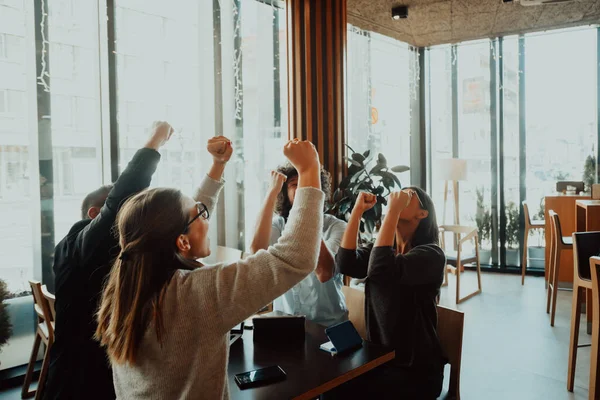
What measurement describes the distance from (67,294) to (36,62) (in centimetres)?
266

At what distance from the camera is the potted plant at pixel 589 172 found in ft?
20.6

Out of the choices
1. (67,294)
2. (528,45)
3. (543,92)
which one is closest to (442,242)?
(543,92)

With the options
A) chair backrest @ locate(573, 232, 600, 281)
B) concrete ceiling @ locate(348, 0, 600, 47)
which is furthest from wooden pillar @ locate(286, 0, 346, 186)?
chair backrest @ locate(573, 232, 600, 281)

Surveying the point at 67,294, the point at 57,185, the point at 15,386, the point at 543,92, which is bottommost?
the point at 15,386

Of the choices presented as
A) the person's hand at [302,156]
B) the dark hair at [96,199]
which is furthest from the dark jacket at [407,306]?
the dark hair at [96,199]

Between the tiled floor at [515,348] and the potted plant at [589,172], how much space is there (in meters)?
1.60

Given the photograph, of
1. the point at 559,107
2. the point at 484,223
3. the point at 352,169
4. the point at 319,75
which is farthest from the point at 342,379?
the point at 559,107

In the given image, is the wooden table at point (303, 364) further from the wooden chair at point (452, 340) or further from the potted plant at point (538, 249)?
the potted plant at point (538, 249)

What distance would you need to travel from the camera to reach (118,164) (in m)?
3.86

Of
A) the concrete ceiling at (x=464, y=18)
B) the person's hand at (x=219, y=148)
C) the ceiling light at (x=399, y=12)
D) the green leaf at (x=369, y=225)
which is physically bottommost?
the green leaf at (x=369, y=225)

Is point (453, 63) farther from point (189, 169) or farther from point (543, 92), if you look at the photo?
point (189, 169)

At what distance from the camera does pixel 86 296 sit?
1453 millimetres

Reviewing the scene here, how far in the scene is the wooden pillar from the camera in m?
4.55

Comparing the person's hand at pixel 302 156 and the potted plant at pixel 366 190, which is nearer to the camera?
the person's hand at pixel 302 156
